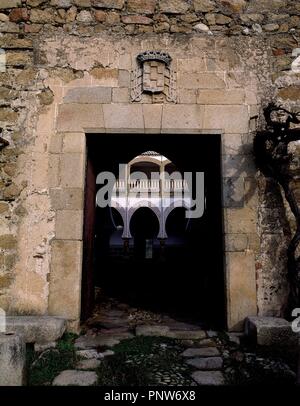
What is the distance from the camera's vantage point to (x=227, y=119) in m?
3.30

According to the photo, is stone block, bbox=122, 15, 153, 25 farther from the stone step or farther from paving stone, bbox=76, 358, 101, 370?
paving stone, bbox=76, 358, 101, 370

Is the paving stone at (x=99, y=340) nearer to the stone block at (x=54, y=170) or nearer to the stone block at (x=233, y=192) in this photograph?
the stone block at (x=54, y=170)

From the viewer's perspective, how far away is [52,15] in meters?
3.37

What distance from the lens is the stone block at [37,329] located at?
2592 millimetres

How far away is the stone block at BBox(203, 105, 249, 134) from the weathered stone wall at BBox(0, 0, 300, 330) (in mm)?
11

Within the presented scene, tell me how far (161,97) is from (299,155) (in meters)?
1.55

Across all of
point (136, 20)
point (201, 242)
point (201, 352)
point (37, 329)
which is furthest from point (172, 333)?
point (136, 20)

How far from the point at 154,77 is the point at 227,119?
886 mm

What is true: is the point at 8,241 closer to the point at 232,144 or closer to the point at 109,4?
the point at 232,144

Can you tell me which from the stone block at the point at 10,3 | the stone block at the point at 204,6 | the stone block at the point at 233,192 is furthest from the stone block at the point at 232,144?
the stone block at the point at 10,3

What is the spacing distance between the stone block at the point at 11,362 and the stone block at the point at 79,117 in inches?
82.7

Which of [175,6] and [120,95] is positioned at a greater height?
[175,6]
